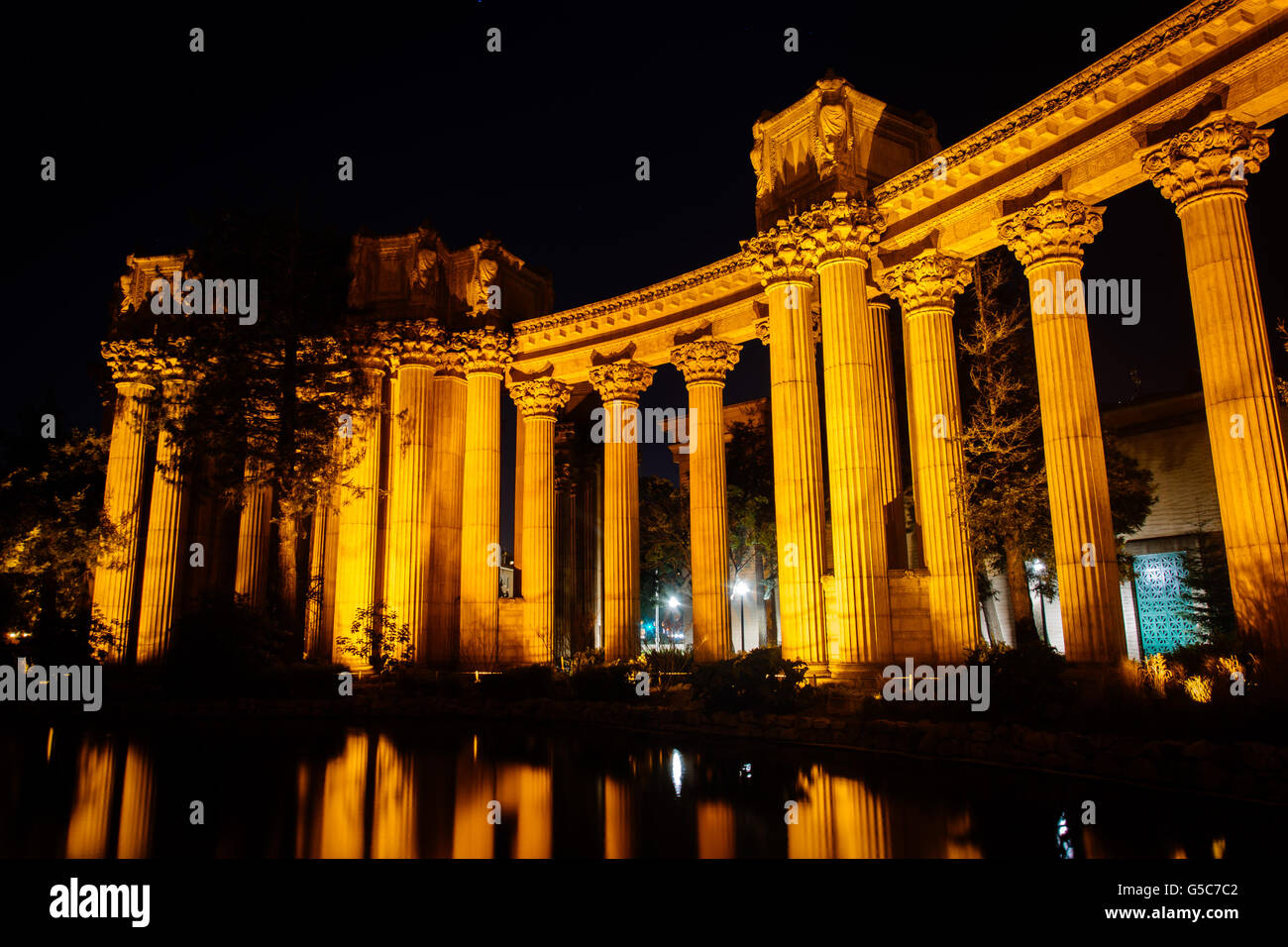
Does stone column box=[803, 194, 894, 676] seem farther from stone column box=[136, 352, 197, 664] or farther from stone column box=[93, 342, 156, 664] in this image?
stone column box=[93, 342, 156, 664]

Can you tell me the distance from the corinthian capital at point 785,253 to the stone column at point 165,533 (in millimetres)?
21501

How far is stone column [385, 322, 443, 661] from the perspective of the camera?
30.3m

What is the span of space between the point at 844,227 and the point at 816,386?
4876mm

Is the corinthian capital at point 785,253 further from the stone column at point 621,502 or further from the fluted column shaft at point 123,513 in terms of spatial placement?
the fluted column shaft at point 123,513

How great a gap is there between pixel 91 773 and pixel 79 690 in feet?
58.1

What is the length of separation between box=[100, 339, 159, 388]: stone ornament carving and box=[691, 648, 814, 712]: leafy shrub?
2782 cm

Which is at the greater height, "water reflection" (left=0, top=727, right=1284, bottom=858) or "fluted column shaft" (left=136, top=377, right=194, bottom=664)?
"fluted column shaft" (left=136, top=377, right=194, bottom=664)

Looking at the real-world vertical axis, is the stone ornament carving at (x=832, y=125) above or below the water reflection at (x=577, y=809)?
above

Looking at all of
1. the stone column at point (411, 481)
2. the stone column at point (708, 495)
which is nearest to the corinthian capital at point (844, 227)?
the stone column at point (708, 495)

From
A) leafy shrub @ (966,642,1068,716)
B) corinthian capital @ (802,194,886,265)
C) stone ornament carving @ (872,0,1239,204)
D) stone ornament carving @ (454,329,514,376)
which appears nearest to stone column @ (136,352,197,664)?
stone ornament carving @ (454,329,514,376)

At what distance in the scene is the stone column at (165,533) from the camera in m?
30.4

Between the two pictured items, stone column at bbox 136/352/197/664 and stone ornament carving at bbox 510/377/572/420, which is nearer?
stone column at bbox 136/352/197/664

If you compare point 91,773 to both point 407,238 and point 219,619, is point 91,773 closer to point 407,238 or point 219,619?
point 219,619

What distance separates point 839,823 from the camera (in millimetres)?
8562
